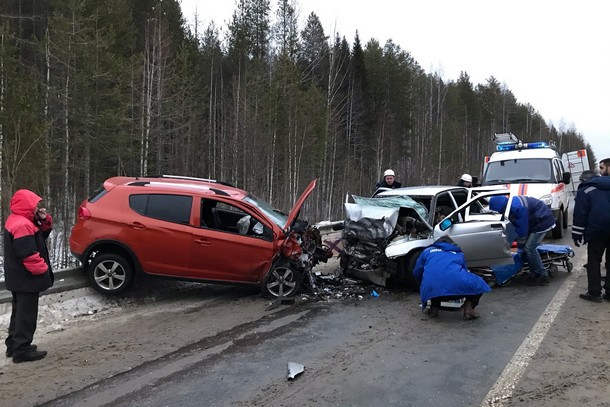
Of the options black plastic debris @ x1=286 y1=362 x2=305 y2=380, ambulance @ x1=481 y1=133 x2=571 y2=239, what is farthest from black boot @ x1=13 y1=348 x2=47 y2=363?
ambulance @ x1=481 y1=133 x2=571 y2=239

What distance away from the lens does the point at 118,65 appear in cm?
2095

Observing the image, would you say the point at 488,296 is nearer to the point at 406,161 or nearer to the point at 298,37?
the point at 298,37

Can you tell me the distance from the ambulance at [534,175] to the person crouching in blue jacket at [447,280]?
6.86 meters

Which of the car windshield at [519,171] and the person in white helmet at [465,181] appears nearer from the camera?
the person in white helmet at [465,181]

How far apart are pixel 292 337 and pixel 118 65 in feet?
64.9

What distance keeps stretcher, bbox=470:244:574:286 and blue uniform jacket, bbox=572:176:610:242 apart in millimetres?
1184

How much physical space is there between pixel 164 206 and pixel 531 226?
6.05 metres

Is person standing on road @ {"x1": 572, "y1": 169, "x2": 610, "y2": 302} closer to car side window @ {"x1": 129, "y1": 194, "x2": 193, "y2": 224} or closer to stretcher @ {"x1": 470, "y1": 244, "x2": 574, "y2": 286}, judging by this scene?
stretcher @ {"x1": 470, "y1": 244, "x2": 574, "y2": 286}

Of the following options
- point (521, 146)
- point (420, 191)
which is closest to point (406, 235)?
point (420, 191)

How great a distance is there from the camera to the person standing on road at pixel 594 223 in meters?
6.31

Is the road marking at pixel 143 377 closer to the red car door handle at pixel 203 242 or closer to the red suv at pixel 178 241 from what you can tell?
the red suv at pixel 178 241

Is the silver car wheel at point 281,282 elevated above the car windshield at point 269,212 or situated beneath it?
situated beneath

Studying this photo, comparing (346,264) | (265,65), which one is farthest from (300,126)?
(346,264)

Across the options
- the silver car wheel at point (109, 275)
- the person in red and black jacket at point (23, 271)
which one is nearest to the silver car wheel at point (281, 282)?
the silver car wheel at point (109, 275)
